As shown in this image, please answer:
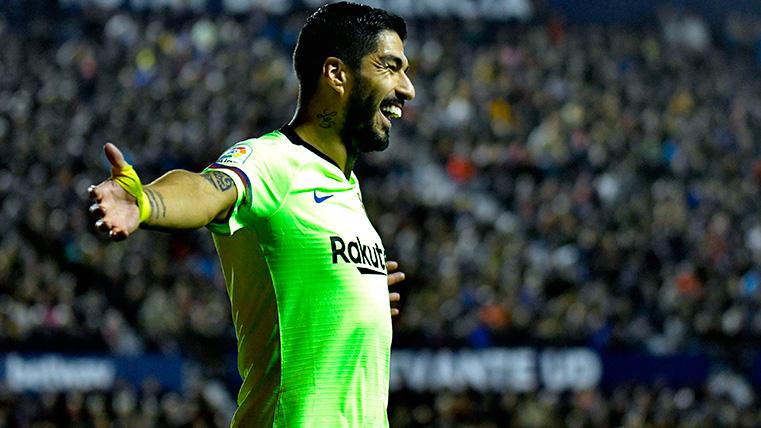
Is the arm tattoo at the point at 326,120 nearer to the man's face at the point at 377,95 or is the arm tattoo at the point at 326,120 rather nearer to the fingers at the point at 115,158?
the man's face at the point at 377,95

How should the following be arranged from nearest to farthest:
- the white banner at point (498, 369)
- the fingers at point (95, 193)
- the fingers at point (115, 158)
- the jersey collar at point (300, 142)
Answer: the fingers at point (95, 193) → the fingers at point (115, 158) → the jersey collar at point (300, 142) → the white banner at point (498, 369)

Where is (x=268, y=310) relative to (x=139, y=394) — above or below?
above

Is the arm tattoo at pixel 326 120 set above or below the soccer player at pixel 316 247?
above

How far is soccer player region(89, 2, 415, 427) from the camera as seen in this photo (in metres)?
4.19

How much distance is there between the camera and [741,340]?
2047 centimetres

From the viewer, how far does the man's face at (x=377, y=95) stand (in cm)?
452

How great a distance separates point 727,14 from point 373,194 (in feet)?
50.1

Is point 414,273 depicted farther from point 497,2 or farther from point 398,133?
point 497,2

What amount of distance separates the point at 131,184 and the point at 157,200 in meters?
0.14

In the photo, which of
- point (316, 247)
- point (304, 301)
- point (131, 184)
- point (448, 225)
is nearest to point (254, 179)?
point (316, 247)

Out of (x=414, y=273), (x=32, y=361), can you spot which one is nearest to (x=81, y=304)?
(x=32, y=361)

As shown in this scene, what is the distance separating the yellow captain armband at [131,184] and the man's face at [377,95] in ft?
3.83

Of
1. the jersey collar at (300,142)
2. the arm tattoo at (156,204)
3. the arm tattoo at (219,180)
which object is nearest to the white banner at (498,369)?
the jersey collar at (300,142)

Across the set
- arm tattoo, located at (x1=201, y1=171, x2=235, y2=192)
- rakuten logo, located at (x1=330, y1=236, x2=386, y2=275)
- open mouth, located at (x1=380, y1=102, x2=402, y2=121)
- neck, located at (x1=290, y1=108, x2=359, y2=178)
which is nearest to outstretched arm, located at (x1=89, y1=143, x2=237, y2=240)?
arm tattoo, located at (x1=201, y1=171, x2=235, y2=192)
